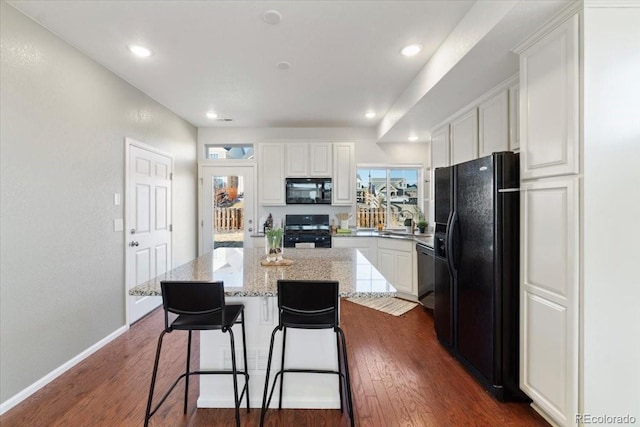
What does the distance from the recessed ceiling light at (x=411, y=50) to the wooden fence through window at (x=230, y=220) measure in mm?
3425

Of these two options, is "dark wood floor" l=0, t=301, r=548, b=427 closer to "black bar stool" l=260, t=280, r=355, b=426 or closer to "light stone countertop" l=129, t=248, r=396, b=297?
"black bar stool" l=260, t=280, r=355, b=426

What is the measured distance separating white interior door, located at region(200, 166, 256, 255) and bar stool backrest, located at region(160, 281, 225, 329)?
3.37 meters

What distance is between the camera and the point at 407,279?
4004mm

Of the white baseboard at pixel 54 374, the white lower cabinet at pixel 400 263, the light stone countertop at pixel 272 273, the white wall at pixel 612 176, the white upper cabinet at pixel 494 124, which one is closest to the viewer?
the white wall at pixel 612 176

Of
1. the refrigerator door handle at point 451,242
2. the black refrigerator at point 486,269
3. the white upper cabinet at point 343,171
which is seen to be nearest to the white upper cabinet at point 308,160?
the white upper cabinet at point 343,171

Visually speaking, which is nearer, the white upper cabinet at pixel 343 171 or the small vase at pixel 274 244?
the small vase at pixel 274 244

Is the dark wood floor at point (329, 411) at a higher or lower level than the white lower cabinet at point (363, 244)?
lower

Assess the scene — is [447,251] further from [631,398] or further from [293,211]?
[293,211]

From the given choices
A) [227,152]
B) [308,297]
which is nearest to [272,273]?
[308,297]

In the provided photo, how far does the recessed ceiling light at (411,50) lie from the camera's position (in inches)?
97.1

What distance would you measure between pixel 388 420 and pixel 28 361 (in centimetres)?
248

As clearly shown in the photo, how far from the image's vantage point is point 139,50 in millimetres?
2537

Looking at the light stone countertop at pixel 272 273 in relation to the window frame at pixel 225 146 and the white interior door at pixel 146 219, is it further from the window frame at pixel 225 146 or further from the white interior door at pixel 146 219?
the window frame at pixel 225 146

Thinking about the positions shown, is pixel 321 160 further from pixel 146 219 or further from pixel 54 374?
pixel 54 374
